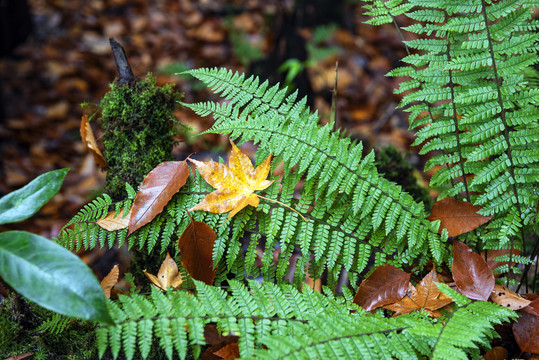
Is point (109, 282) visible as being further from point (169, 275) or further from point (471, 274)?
point (471, 274)

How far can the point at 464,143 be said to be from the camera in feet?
6.53

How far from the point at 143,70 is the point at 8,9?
9.99ft

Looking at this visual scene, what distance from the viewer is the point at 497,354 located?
5.44 ft

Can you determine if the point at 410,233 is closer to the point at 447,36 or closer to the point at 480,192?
the point at 480,192

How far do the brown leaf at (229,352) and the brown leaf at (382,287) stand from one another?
0.53 meters

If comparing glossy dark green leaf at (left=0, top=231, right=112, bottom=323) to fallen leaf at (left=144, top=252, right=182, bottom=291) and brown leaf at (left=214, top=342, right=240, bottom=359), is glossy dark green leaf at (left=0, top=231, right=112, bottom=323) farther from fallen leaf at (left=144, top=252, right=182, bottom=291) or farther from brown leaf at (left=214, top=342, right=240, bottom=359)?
fallen leaf at (left=144, top=252, right=182, bottom=291)

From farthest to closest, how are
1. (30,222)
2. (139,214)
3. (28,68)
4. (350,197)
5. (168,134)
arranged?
(28,68)
(30,222)
(168,134)
(350,197)
(139,214)

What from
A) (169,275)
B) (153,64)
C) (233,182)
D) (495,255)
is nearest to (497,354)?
(495,255)

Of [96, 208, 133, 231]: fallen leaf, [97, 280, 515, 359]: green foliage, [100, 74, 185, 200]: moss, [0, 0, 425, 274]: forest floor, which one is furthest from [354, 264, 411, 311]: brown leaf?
[0, 0, 425, 274]: forest floor

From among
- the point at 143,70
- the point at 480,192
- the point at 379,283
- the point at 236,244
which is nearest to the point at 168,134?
the point at 143,70

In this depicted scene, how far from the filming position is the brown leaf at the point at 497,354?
1.65 metres

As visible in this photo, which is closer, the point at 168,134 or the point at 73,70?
the point at 168,134

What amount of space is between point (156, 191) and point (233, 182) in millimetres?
323

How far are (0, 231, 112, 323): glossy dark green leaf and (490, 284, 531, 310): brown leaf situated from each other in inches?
56.9
